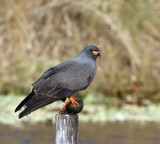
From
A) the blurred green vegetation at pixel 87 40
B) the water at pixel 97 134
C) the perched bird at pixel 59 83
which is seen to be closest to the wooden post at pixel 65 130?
the perched bird at pixel 59 83

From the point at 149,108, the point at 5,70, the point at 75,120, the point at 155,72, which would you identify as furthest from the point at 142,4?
the point at 75,120

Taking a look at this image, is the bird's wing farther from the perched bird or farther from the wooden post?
the wooden post

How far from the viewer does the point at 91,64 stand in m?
4.82

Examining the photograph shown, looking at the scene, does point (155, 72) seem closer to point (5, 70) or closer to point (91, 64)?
point (5, 70)

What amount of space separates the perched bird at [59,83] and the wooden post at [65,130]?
8.1 inches

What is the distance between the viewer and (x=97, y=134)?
766 centimetres

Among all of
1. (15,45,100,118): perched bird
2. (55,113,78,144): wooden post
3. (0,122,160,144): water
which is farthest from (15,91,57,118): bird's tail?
(0,122,160,144): water

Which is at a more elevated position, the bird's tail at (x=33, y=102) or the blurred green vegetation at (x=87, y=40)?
the blurred green vegetation at (x=87, y=40)

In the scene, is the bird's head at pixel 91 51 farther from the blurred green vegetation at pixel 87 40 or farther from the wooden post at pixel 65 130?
the blurred green vegetation at pixel 87 40

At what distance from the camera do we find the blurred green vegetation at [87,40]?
1069cm

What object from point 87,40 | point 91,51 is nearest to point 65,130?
point 91,51

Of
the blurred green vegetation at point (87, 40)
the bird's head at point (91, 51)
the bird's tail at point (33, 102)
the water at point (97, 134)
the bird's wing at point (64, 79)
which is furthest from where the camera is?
the blurred green vegetation at point (87, 40)

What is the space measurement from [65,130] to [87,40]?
316 inches

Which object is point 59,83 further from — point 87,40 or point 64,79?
point 87,40
